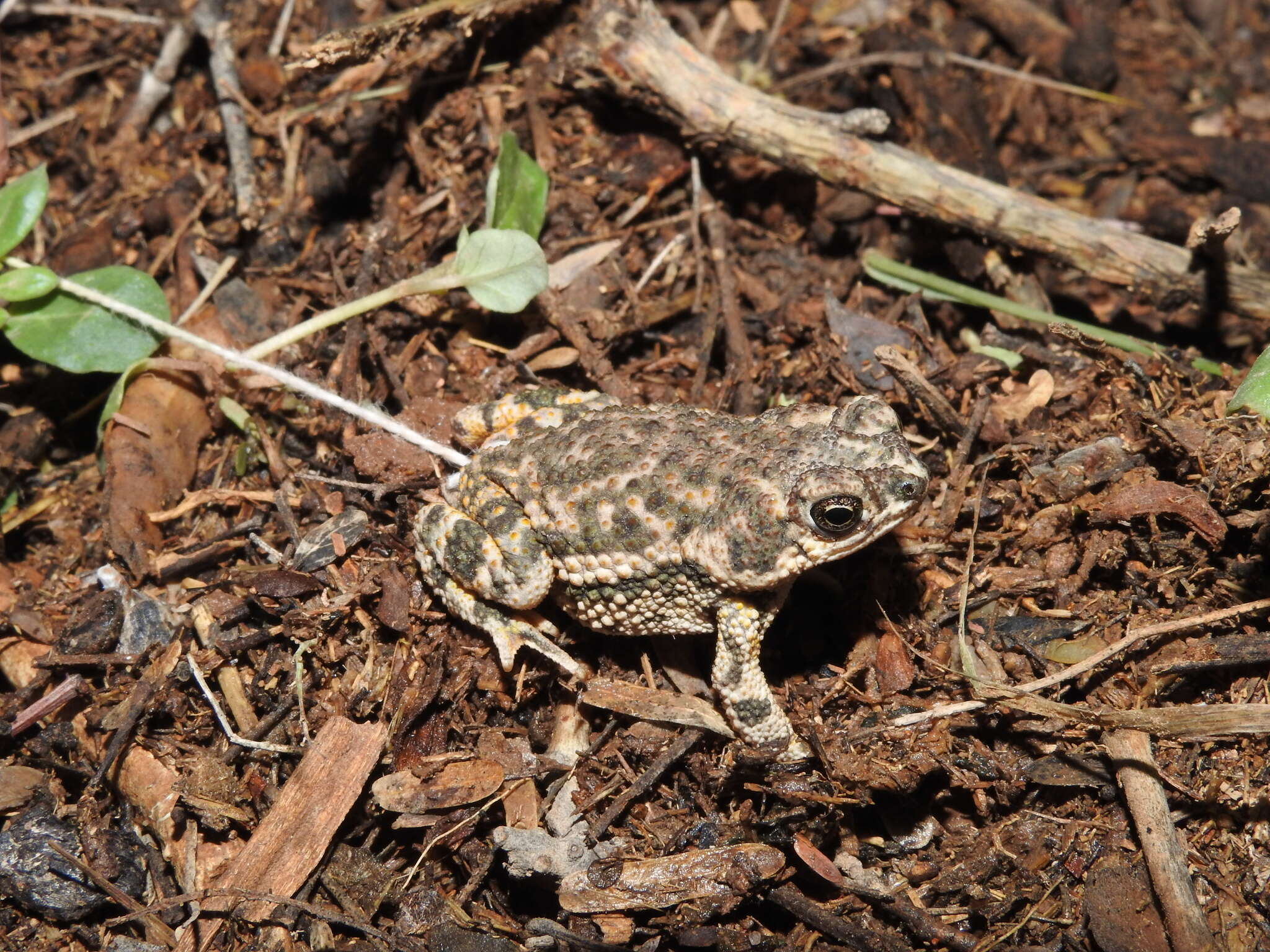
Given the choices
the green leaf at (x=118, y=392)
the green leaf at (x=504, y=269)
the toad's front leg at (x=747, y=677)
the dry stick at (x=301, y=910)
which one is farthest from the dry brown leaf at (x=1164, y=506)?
the green leaf at (x=118, y=392)

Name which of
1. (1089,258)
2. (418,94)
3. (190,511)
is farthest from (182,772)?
(1089,258)

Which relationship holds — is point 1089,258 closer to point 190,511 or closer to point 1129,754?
point 1129,754

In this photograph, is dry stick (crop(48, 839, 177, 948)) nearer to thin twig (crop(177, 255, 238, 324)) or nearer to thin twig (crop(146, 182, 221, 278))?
thin twig (crop(177, 255, 238, 324))

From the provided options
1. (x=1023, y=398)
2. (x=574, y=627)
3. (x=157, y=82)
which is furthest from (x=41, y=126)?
(x=1023, y=398)

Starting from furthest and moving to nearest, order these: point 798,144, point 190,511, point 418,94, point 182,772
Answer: point 418,94 < point 798,144 < point 190,511 < point 182,772

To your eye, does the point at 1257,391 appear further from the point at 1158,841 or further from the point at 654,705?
the point at 654,705

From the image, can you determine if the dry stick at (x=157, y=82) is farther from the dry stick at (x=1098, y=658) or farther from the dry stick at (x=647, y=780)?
the dry stick at (x=1098, y=658)
